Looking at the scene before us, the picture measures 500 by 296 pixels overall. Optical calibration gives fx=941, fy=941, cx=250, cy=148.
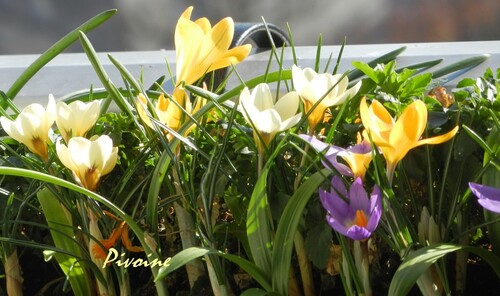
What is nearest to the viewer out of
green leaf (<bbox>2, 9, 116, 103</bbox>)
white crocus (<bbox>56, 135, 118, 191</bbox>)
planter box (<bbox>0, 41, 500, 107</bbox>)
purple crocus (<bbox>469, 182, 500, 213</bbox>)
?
purple crocus (<bbox>469, 182, 500, 213</bbox>)

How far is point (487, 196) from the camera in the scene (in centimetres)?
66

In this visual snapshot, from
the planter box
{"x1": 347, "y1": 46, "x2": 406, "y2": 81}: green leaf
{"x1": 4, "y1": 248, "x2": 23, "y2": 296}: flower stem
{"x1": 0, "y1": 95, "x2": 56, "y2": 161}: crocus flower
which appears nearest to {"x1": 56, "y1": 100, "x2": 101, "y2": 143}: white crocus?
{"x1": 0, "y1": 95, "x2": 56, "y2": 161}: crocus flower

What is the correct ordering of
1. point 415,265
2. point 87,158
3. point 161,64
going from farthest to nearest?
1. point 161,64
2. point 87,158
3. point 415,265

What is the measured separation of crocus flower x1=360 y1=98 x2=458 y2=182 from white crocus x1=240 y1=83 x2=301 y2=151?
6 cm

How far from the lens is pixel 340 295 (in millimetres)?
833

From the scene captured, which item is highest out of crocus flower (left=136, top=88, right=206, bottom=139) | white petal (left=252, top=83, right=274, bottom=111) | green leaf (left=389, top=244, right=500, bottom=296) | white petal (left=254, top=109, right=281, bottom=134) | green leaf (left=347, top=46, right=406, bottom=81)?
green leaf (left=347, top=46, right=406, bottom=81)

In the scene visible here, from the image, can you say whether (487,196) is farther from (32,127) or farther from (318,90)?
(32,127)

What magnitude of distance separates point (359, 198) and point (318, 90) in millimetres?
98

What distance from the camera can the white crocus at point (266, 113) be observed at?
0.71 meters

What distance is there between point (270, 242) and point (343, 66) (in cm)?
49

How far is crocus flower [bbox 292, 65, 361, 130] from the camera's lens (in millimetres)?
735

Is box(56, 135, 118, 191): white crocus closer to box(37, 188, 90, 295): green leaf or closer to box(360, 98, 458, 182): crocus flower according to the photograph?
box(37, 188, 90, 295): green leaf

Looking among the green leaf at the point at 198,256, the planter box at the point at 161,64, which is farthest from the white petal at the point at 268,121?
the planter box at the point at 161,64

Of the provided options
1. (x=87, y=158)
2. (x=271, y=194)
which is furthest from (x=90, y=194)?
(x=271, y=194)
